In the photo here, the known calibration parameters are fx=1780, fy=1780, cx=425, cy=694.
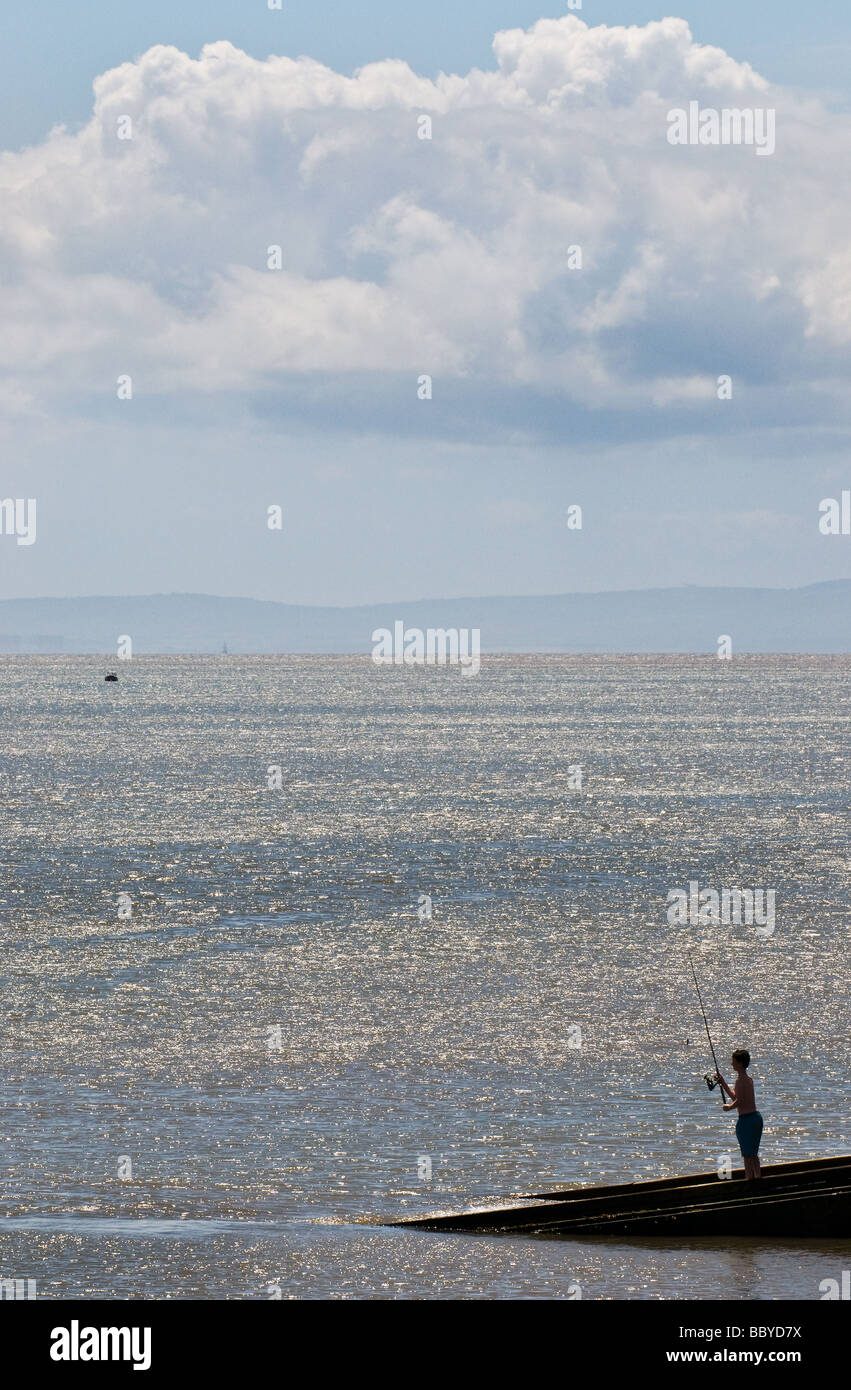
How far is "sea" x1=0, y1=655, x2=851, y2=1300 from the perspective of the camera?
2338cm

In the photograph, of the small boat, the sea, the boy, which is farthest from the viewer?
the boy

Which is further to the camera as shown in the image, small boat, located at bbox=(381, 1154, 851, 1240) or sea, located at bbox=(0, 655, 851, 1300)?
sea, located at bbox=(0, 655, 851, 1300)

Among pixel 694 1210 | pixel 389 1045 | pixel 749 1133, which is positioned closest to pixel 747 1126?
pixel 749 1133

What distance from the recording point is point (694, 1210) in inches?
930

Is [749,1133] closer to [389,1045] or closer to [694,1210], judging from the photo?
[694,1210]

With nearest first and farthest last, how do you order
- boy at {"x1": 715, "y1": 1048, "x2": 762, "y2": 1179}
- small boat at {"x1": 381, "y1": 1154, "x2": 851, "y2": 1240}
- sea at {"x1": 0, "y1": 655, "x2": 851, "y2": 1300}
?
small boat at {"x1": 381, "y1": 1154, "x2": 851, "y2": 1240}, sea at {"x1": 0, "y1": 655, "x2": 851, "y2": 1300}, boy at {"x1": 715, "y1": 1048, "x2": 762, "y2": 1179}

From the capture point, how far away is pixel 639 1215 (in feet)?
78.2

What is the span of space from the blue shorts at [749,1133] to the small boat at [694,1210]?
0.39 meters

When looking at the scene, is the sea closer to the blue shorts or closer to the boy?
the boy

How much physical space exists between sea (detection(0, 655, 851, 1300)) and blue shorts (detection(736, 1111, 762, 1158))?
4.05ft

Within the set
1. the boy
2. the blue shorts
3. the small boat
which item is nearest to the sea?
the small boat

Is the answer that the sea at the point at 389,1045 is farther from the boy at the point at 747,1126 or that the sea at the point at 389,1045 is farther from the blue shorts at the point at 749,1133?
the blue shorts at the point at 749,1133

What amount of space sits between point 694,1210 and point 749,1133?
1258mm
